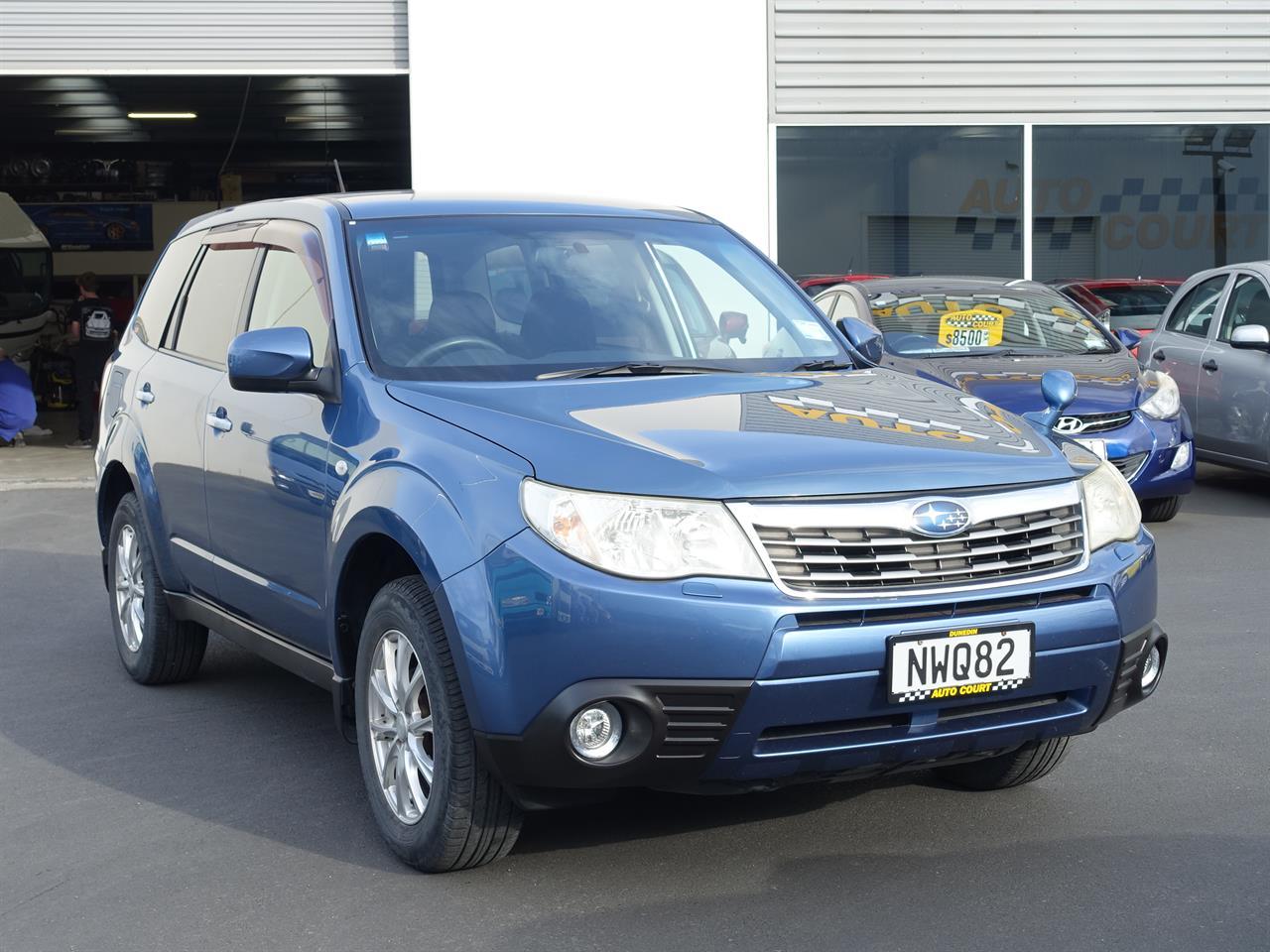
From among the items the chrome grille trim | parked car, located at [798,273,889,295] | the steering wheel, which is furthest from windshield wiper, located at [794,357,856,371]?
parked car, located at [798,273,889,295]

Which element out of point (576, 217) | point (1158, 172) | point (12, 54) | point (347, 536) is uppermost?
point (12, 54)

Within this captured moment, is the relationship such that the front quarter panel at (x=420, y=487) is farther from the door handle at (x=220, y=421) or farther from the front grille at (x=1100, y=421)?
the front grille at (x=1100, y=421)

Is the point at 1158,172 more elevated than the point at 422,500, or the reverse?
the point at 1158,172

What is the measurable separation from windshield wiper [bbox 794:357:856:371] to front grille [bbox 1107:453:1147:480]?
16.2 ft

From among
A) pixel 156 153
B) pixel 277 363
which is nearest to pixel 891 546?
pixel 277 363

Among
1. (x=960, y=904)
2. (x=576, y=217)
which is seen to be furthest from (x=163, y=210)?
(x=960, y=904)

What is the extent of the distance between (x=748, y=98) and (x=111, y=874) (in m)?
11.2

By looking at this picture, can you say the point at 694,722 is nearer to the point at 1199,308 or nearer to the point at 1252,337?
the point at 1252,337

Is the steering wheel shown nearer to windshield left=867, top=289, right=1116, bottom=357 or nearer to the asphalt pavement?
the asphalt pavement

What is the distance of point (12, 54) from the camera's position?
1338cm

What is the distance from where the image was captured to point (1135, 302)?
15203mm

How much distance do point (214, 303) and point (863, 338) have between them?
224cm

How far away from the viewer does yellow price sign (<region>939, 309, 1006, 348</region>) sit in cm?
1016

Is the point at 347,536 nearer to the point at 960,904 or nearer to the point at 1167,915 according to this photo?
the point at 960,904
